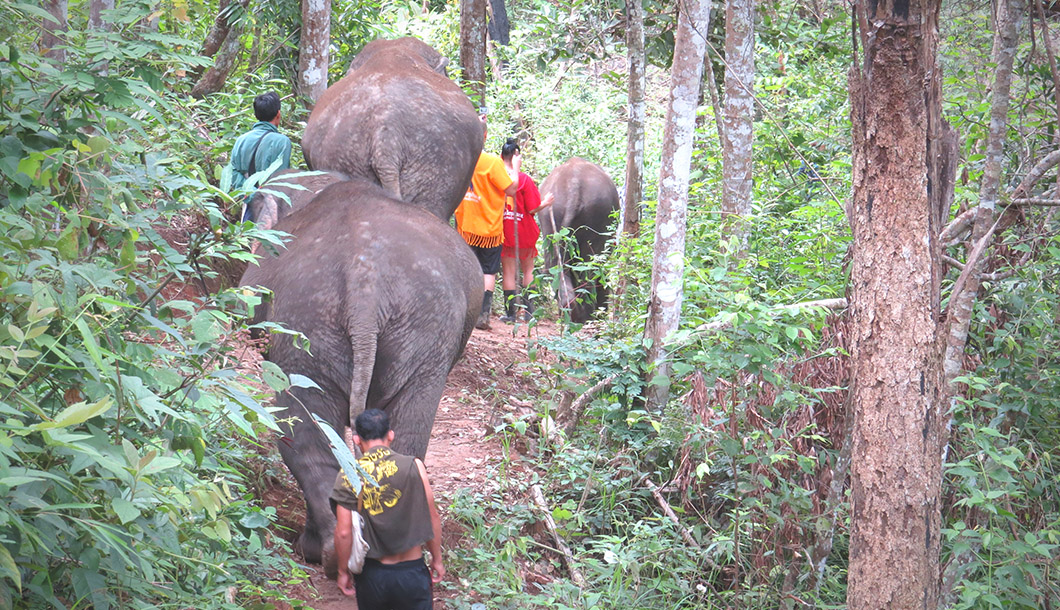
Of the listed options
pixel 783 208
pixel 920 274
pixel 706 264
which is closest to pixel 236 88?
pixel 706 264

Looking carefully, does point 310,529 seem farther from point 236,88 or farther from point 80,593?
point 236,88

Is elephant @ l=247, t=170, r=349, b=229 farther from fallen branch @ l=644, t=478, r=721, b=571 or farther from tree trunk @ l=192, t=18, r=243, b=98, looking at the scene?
tree trunk @ l=192, t=18, r=243, b=98

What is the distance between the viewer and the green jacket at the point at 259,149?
5770mm

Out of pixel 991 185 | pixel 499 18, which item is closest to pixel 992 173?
pixel 991 185

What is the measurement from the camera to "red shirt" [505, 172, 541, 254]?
9.44 metres

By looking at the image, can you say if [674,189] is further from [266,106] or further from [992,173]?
[266,106]

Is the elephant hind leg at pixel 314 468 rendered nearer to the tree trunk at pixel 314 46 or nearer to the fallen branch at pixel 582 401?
the fallen branch at pixel 582 401

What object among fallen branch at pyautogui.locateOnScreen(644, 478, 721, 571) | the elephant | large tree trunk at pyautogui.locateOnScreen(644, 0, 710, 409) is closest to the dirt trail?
fallen branch at pyautogui.locateOnScreen(644, 478, 721, 571)

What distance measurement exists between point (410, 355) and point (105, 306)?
2138mm

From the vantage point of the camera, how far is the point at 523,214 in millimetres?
9617

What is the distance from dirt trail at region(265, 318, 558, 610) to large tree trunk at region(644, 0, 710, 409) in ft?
4.38

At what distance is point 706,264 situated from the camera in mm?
7328

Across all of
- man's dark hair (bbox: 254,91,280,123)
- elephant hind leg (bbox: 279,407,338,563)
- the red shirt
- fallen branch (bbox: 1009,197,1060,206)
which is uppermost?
man's dark hair (bbox: 254,91,280,123)

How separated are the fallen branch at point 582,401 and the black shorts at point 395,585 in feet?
7.92
